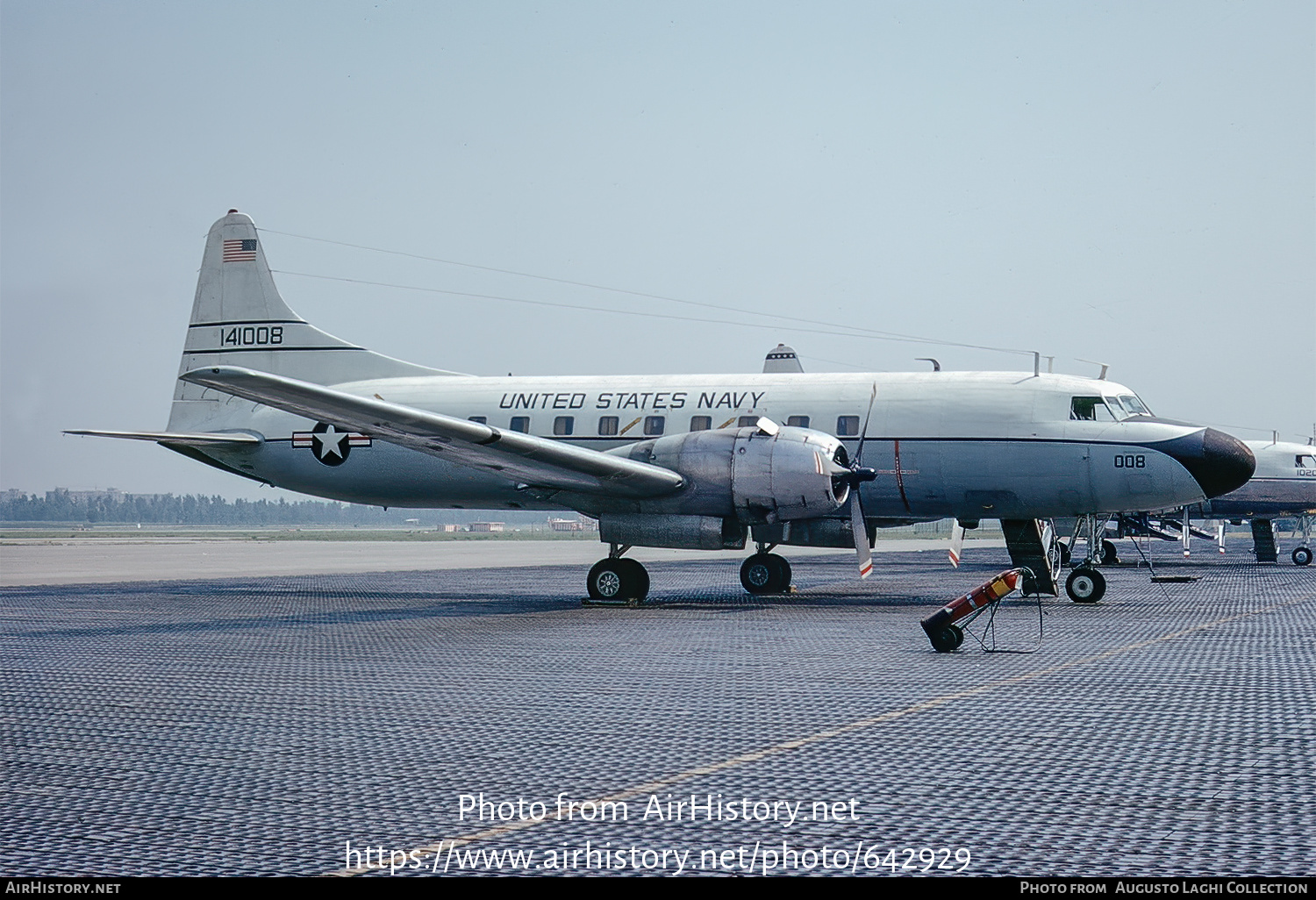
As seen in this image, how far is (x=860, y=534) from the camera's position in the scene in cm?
2111

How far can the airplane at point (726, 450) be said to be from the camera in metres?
20.1

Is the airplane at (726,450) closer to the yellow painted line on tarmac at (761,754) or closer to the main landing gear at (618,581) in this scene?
the main landing gear at (618,581)

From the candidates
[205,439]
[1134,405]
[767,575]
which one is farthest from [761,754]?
[205,439]

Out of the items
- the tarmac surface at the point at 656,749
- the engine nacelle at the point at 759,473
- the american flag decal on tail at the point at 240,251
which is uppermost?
the american flag decal on tail at the point at 240,251

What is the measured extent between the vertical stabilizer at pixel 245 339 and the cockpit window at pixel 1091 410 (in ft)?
43.0

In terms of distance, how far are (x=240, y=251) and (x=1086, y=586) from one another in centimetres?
1909

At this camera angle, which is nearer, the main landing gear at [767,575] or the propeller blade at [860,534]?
the propeller blade at [860,534]

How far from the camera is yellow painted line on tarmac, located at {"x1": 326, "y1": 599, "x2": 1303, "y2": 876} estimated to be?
5.91 meters

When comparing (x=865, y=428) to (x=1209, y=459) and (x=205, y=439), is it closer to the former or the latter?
(x=1209, y=459)

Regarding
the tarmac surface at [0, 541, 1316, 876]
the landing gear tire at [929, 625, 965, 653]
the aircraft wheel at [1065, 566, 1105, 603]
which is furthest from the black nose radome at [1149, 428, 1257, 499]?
the landing gear tire at [929, 625, 965, 653]

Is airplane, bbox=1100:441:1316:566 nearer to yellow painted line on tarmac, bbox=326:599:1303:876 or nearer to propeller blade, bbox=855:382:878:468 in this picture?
propeller blade, bbox=855:382:878:468

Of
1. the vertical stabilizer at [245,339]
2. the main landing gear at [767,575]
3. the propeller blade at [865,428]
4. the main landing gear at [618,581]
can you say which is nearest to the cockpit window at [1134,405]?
the propeller blade at [865,428]
